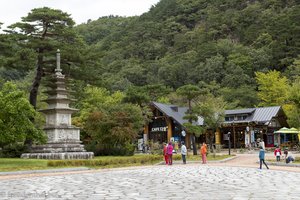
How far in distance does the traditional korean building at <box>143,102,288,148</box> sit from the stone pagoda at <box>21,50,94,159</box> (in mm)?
20760

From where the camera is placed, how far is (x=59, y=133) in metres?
30.7

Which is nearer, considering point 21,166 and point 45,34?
point 21,166

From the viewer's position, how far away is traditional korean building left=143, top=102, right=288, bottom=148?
51.5 metres

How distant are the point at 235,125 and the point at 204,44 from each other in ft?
139

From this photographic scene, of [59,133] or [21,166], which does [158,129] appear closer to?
[59,133]

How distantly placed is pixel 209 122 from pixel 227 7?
78.8 m

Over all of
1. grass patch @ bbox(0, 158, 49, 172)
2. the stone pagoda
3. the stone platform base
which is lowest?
grass patch @ bbox(0, 158, 49, 172)

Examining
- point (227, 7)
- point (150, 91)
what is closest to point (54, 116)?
point (150, 91)

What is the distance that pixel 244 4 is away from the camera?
111625 millimetres

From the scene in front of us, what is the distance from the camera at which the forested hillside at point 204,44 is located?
75562 mm

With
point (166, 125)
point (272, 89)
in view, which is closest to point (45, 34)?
point (166, 125)

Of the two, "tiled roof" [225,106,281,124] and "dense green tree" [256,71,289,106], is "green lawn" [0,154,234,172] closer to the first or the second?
"tiled roof" [225,106,281,124]

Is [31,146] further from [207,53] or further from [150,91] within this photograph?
[207,53]

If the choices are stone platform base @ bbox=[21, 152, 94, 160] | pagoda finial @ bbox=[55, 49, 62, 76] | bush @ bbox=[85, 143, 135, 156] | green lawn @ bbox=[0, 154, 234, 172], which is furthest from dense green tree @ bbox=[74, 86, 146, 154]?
green lawn @ bbox=[0, 154, 234, 172]
